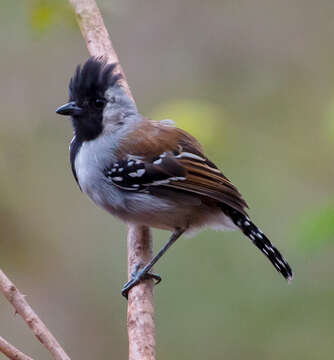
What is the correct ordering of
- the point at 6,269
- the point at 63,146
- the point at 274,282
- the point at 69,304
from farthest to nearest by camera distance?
1. the point at 63,146
2. the point at 69,304
3. the point at 6,269
4. the point at 274,282

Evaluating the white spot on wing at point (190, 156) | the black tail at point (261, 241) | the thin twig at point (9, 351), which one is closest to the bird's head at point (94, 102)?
the white spot on wing at point (190, 156)

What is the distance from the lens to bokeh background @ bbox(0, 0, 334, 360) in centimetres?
416

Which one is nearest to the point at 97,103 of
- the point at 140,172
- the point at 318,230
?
the point at 140,172

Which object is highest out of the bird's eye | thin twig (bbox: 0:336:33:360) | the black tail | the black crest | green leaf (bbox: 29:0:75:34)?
green leaf (bbox: 29:0:75:34)

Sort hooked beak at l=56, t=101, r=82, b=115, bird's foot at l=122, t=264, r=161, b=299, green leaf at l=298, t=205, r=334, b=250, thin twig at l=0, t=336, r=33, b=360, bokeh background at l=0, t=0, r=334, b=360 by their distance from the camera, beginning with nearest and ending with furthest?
thin twig at l=0, t=336, r=33, b=360 → green leaf at l=298, t=205, r=334, b=250 → bird's foot at l=122, t=264, r=161, b=299 → hooked beak at l=56, t=101, r=82, b=115 → bokeh background at l=0, t=0, r=334, b=360

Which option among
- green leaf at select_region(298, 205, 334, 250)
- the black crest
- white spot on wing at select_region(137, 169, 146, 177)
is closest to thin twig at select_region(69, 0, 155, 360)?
the black crest

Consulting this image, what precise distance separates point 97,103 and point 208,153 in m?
0.83

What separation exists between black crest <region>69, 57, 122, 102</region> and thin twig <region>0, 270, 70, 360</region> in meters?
1.67

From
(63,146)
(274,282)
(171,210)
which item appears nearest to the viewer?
(171,210)

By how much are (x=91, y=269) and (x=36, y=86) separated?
165 cm

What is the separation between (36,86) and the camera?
5.45 m

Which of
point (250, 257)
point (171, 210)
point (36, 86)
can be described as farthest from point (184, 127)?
point (36, 86)

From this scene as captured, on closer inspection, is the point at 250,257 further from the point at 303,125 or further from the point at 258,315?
the point at 303,125

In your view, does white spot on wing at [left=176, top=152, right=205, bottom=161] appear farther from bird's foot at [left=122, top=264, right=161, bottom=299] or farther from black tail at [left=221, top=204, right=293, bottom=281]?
bird's foot at [left=122, top=264, right=161, bottom=299]
